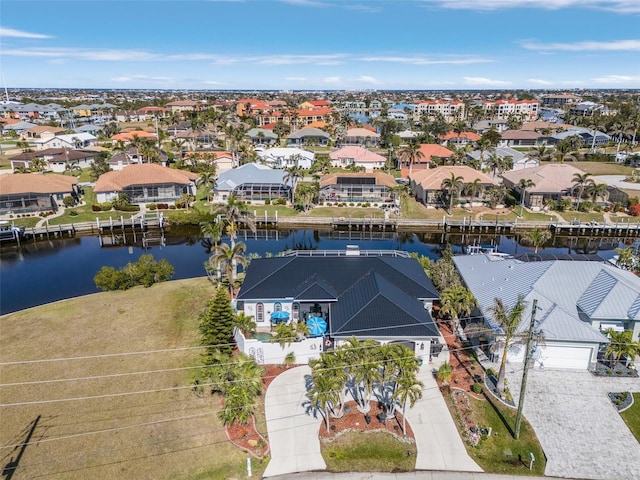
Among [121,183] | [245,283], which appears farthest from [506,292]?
[121,183]

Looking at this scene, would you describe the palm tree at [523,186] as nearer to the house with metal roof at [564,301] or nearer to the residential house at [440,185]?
the residential house at [440,185]

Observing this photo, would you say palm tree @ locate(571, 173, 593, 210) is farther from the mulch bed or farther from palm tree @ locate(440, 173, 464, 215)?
the mulch bed

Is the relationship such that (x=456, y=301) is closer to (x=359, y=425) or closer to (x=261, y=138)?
(x=359, y=425)

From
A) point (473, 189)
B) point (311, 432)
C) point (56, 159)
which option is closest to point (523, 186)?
point (473, 189)

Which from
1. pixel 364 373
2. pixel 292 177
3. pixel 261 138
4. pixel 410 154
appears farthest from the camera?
pixel 261 138

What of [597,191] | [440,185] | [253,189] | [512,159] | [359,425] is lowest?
[359,425]

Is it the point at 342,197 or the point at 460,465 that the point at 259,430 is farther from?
the point at 342,197
